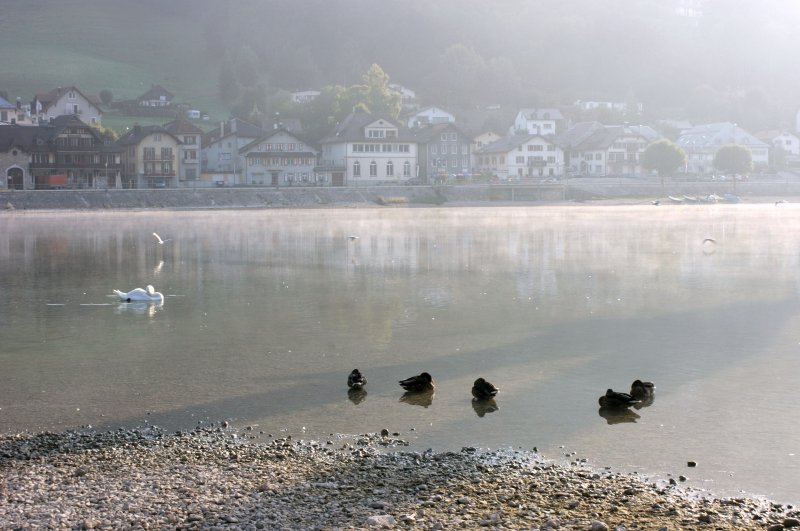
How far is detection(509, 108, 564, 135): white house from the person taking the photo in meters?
129

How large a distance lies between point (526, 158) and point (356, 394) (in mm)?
92445

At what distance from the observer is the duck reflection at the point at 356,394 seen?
13.1m

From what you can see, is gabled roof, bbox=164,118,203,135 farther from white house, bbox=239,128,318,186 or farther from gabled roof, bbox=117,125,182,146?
white house, bbox=239,128,318,186

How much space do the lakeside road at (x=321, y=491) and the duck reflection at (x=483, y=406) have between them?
1.84m

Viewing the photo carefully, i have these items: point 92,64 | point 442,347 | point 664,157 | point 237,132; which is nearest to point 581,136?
point 664,157

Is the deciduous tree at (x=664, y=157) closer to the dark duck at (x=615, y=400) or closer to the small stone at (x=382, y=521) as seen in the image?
the dark duck at (x=615, y=400)

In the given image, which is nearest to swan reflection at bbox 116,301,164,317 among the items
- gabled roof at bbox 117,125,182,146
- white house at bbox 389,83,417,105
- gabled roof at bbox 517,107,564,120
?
gabled roof at bbox 117,125,182,146

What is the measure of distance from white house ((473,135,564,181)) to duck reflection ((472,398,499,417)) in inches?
3521

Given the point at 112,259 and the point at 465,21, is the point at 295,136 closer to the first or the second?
the point at 112,259

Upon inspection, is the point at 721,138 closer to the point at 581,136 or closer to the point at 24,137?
the point at 581,136

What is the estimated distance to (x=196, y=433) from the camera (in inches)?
450

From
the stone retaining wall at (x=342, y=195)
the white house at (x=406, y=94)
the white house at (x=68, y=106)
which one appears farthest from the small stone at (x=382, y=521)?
the white house at (x=406, y=94)

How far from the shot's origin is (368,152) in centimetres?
9212

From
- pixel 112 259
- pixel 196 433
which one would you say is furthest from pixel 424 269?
pixel 196 433
